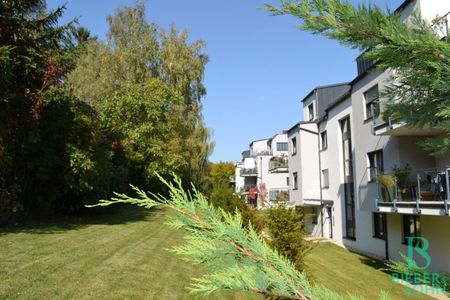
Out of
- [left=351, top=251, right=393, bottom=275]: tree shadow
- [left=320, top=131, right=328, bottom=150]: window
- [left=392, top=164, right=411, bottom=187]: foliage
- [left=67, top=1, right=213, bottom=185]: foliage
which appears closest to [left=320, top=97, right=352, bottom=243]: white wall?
[left=320, top=131, right=328, bottom=150]: window

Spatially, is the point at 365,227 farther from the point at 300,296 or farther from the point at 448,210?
the point at 300,296

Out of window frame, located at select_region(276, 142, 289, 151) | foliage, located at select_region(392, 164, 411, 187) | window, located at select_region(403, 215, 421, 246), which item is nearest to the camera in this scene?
foliage, located at select_region(392, 164, 411, 187)

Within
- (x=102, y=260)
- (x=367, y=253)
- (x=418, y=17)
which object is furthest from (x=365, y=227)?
(x=418, y=17)

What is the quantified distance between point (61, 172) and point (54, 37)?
6608 mm

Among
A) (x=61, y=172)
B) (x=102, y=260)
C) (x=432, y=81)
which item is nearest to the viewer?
(x=432, y=81)

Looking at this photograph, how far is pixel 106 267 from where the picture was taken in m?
10.4

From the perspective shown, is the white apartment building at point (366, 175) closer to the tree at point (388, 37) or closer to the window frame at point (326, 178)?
the window frame at point (326, 178)

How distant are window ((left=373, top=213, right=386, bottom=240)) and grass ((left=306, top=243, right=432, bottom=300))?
1.27m

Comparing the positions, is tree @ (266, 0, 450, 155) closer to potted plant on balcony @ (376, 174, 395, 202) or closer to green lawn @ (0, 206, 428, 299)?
green lawn @ (0, 206, 428, 299)

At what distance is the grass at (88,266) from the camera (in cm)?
833

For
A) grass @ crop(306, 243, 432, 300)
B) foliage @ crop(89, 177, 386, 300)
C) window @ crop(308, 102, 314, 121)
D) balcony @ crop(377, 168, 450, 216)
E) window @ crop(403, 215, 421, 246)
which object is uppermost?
window @ crop(308, 102, 314, 121)

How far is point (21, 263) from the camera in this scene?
31.9ft

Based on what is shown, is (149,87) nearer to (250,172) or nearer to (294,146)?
(294,146)

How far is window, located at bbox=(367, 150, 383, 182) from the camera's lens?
59.6 ft
